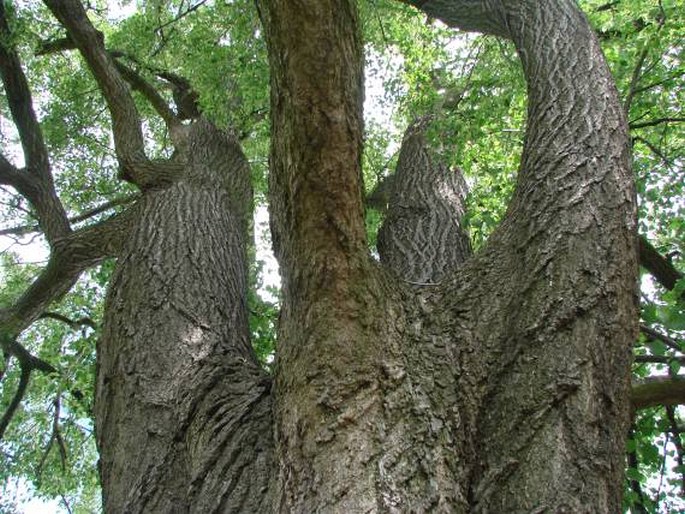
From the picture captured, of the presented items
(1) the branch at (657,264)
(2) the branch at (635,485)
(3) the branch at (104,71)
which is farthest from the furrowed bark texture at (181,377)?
(1) the branch at (657,264)

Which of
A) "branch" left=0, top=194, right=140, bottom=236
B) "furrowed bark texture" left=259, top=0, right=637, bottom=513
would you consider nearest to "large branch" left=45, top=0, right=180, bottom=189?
"branch" left=0, top=194, right=140, bottom=236

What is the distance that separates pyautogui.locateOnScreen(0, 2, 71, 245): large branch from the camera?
6.25 metres

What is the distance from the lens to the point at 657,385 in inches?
110

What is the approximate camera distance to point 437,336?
8.70ft

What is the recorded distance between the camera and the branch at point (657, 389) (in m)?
2.78

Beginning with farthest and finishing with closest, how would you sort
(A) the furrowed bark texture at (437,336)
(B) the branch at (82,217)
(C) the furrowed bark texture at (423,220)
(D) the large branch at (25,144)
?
(B) the branch at (82,217), (D) the large branch at (25,144), (C) the furrowed bark texture at (423,220), (A) the furrowed bark texture at (437,336)

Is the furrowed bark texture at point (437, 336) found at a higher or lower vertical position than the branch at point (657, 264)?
lower

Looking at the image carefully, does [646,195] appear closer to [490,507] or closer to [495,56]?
[495,56]

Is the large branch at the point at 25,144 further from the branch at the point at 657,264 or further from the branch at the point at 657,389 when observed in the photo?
the branch at the point at 657,389

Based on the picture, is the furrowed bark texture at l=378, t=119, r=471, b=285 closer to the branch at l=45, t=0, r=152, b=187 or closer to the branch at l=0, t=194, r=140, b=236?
the branch at l=45, t=0, r=152, b=187

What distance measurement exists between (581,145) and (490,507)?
1.78 m

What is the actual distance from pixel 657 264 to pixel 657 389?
1.28m

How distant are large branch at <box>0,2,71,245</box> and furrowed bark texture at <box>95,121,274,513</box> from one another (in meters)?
2.08

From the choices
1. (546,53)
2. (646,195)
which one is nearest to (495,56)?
(646,195)
